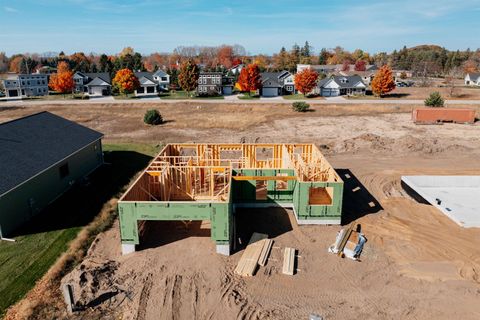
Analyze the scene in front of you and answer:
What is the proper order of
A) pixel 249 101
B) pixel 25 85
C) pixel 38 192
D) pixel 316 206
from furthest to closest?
pixel 25 85
pixel 249 101
pixel 38 192
pixel 316 206

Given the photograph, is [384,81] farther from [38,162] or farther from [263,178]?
[38,162]

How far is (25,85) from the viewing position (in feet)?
262

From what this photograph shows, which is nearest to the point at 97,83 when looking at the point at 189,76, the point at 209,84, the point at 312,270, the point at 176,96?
the point at 176,96

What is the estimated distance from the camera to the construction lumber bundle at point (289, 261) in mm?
16673

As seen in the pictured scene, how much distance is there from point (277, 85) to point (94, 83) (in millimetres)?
41431

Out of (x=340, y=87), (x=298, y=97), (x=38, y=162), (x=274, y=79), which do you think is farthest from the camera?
(x=274, y=79)

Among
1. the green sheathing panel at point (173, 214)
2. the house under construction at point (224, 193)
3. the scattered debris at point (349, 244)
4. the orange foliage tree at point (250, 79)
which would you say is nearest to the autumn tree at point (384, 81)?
the orange foliage tree at point (250, 79)

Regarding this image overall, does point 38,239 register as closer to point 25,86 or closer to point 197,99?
point 197,99

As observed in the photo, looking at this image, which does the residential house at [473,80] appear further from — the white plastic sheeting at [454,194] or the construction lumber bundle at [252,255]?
the construction lumber bundle at [252,255]

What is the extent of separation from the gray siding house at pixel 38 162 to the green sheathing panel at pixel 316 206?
16132mm

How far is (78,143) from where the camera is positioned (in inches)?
1091

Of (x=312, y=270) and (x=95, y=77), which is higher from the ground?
(x=95, y=77)

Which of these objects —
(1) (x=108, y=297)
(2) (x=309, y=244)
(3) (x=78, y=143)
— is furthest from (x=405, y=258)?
(3) (x=78, y=143)

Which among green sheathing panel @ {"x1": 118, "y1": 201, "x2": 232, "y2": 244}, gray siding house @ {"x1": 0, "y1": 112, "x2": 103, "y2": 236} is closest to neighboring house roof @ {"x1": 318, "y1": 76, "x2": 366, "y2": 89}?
gray siding house @ {"x1": 0, "y1": 112, "x2": 103, "y2": 236}
